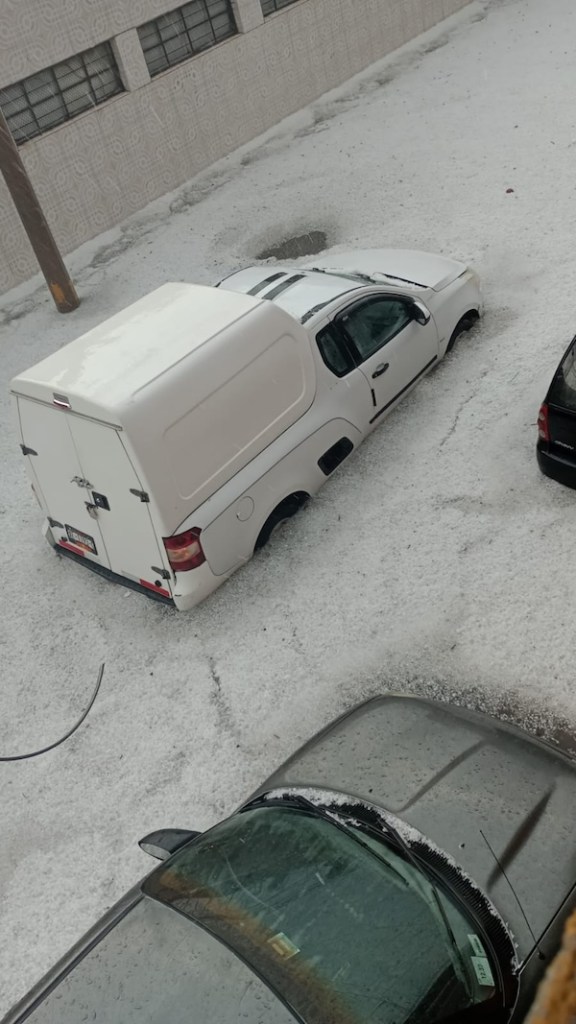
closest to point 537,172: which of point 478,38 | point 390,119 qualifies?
point 390,119

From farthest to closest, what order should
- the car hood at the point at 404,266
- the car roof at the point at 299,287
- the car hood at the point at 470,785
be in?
1. the car hood at the point at 404,266
2. the car roof at the point at 299,287
3. the car hood at the point at 470,785

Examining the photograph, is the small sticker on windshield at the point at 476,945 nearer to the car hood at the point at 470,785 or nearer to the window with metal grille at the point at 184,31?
the car hood at the point at 470,785

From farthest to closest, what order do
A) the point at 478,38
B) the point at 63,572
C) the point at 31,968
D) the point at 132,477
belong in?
the point at 478,38, the point at 63,572, the point at 132,477, the point at 31,968

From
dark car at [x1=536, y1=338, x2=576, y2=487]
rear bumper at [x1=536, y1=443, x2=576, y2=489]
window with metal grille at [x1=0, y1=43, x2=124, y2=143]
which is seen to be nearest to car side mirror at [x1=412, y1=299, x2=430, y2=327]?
dark car at [x1=536, y1=338, x2=576, y2=487]

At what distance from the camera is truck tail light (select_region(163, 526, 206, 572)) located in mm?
5211

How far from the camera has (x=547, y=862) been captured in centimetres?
341

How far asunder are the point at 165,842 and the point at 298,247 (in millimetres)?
7631

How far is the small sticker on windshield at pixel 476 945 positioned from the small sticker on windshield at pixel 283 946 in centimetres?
70

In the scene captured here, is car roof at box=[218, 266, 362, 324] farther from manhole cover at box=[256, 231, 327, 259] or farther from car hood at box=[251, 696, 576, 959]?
car hood at box=[251, 696, 576, 959]

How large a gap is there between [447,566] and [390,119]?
8971 millimetres

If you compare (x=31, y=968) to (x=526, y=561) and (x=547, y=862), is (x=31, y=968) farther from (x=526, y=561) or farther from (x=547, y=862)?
(x=526, y=561)

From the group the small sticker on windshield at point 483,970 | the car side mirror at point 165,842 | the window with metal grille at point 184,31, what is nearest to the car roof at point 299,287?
the car side mirror at point 165,842

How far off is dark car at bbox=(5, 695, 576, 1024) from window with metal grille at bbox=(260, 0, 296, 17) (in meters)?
12.0

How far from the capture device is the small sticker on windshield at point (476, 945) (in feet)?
10.1
